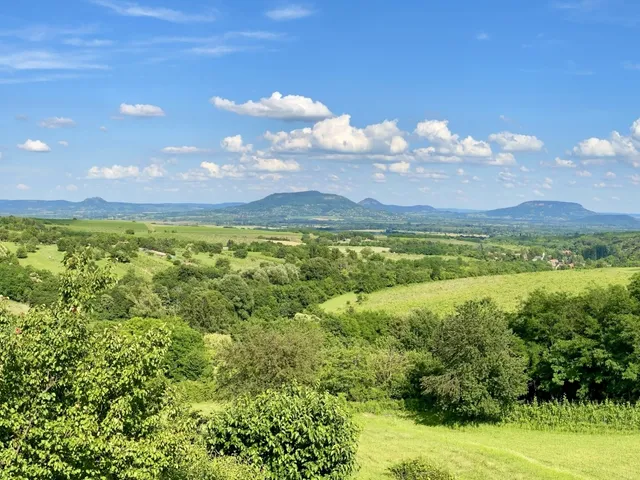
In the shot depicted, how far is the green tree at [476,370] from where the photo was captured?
1320 inches

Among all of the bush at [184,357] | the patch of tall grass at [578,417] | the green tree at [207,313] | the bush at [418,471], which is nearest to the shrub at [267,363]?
the bush at [418,471]

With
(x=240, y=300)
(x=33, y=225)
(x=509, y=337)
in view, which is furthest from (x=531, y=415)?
(x=33, y=225)

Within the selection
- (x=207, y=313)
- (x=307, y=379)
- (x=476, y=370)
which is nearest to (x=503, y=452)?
(x=476, y=370)

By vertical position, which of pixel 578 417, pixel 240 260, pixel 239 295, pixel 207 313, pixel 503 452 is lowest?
pixel 207 313

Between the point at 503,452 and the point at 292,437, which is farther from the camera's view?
the point at 503,452

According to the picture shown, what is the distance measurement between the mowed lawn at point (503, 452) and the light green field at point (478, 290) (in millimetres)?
37093

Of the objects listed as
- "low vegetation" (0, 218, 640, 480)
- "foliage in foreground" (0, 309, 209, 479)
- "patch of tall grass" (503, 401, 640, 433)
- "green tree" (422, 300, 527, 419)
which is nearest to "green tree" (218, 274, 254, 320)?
"low vegetation" (0, 218, 640, 480)

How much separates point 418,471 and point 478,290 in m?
61.3

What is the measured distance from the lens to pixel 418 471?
21.3 metres

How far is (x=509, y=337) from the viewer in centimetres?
3791

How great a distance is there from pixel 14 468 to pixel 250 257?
12283 cm

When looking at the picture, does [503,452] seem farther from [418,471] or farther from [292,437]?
[292,437]

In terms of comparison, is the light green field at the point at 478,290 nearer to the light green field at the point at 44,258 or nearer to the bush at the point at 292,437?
the light green field at the point at 44,258

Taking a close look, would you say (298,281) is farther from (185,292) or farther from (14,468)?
(14,468)
